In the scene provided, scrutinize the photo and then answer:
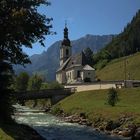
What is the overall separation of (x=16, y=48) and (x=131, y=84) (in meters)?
69.5

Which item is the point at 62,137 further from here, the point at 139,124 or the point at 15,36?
the point at 15,36

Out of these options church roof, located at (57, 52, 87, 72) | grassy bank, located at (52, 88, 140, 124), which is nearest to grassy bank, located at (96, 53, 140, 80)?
church roof, located at (57, 52, 87, 72)

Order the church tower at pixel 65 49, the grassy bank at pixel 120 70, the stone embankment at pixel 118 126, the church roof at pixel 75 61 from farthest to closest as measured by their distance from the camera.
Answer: the church tower at pixel 65 49 < the grassy bank at pixel 120 70 < the church roof at pixel 75 61 < the stone embankment at pixel 118 126

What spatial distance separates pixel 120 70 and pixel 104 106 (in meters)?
108

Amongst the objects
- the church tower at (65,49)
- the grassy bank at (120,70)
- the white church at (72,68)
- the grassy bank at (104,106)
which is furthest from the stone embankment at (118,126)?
the church tower at (65,49)

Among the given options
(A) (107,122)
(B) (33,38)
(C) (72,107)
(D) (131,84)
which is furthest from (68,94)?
(B) (33,38)

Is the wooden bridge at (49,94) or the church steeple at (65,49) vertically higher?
the church steeple at (65,49)

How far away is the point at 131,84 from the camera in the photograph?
104125 millimetres

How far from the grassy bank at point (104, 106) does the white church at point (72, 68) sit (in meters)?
40.8

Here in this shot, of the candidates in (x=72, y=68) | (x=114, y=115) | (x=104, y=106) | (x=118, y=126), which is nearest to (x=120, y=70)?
(x=72, y=68)

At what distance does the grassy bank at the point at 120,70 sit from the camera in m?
165

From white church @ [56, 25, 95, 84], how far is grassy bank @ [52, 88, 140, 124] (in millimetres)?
40760

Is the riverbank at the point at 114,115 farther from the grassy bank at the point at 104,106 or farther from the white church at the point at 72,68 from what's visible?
the white church at the point at 72,68

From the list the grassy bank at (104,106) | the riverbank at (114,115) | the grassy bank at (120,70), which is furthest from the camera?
the grassy bank at (120,70)
